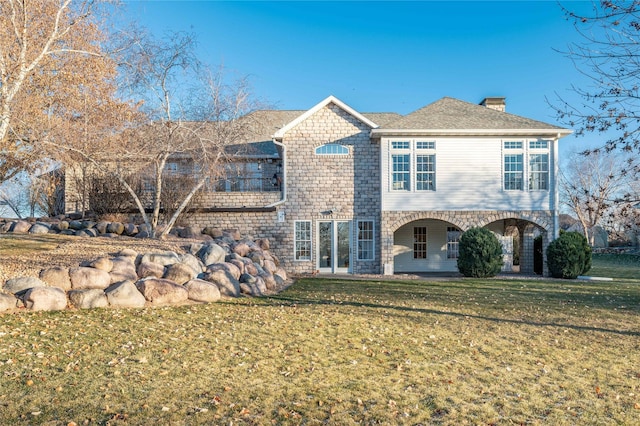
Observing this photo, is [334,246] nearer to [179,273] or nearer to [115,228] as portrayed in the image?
[115,228]

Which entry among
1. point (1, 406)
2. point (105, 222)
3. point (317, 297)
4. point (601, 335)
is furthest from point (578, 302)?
point (105, 222)

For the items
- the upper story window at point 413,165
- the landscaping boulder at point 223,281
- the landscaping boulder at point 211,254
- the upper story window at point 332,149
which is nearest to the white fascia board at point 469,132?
the upper story window at point 413,165

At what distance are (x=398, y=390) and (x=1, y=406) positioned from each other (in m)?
3.61

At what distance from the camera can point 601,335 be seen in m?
7.87

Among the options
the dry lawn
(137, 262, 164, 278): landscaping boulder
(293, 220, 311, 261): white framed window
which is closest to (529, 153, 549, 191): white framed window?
(293, 220, 311, 261): white framed window

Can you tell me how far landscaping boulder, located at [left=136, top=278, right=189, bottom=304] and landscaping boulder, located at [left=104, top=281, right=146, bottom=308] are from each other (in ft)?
0.68

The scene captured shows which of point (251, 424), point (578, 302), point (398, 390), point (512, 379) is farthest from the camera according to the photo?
point (578, 302)

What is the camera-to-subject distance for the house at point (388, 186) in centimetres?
1870

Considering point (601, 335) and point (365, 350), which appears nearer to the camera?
point (365, 350)

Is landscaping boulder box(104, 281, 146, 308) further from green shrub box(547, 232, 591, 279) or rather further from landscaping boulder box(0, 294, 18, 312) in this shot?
green shrub box(547, 232, 591, 279)

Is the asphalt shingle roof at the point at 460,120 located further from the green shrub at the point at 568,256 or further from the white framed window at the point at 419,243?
the white framed window at the point at 419,243

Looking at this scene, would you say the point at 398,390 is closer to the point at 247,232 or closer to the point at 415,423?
the point at 415,423

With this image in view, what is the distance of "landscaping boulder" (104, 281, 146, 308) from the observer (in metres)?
9.09

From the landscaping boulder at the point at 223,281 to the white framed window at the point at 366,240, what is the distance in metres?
8.67
